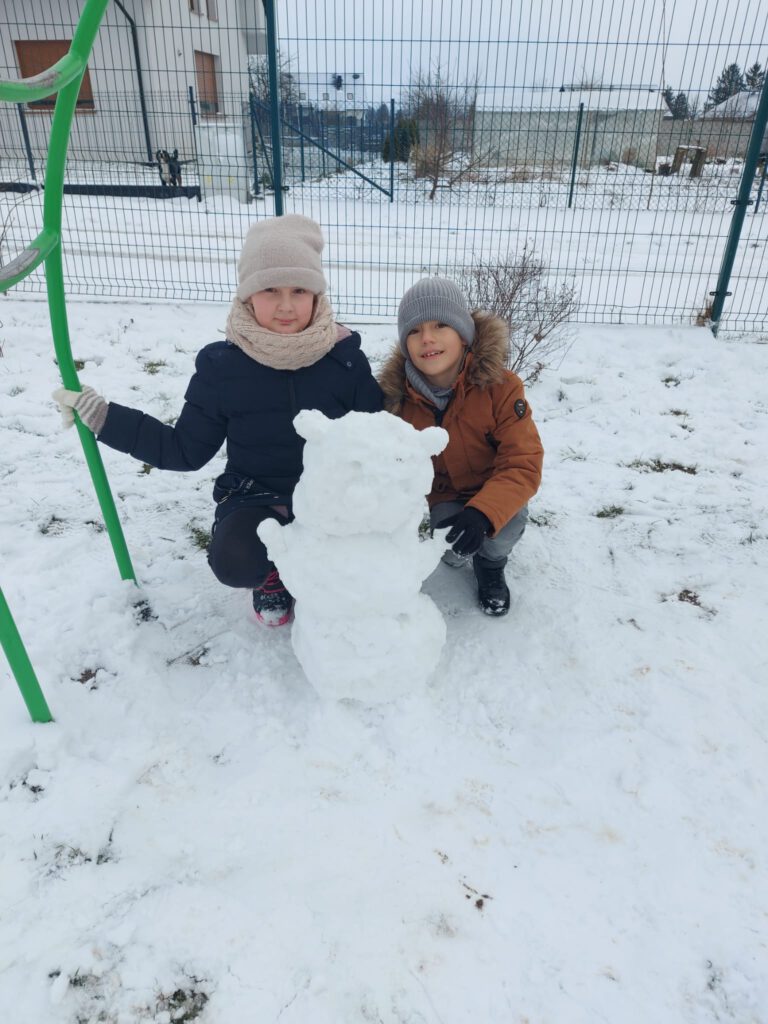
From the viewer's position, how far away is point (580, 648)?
2.22m

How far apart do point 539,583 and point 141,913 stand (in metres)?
1.71

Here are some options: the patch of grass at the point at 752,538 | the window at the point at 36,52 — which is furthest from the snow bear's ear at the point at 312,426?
the window at the point at 36,52

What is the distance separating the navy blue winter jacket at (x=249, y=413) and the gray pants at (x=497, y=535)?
476mm

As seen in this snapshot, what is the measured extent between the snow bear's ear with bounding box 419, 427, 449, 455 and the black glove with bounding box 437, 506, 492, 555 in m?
0.42

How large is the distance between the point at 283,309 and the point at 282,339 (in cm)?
9

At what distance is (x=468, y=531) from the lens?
202cm

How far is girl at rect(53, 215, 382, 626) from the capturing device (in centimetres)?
199

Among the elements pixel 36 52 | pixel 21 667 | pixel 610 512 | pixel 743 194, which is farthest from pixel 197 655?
pixel 36 52

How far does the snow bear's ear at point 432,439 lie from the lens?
5.35ft

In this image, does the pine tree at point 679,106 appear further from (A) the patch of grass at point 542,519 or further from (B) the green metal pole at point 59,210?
(B) the green metal pole at point 59,210

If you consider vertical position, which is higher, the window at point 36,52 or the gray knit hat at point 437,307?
the window at point 36,52

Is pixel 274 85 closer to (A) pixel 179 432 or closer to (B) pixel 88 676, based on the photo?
(A) pixel 179 432

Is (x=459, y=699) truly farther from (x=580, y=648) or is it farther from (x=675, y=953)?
(x=675, y=953)

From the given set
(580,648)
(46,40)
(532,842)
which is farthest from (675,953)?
(46,40)
